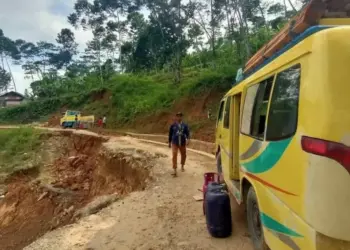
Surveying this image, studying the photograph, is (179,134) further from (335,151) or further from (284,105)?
(335,151)

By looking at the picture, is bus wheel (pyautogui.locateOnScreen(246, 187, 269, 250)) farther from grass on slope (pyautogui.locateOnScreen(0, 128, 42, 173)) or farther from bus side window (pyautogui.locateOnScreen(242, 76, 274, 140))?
grass on slope (pyautogui.locateOnScreen(0, 128, 42, 173))

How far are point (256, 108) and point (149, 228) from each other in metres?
3.03

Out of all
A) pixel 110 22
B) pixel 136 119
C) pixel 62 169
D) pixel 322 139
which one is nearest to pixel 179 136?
pixel 322 139

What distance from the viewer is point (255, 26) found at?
37812 mm

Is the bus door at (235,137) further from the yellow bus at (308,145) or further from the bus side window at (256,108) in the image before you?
the yellow bus at (308,145)

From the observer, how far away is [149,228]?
19.8ft

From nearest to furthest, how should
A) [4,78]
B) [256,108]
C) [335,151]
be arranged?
1. [335,151]
2. [256,108]
3. [4,78]

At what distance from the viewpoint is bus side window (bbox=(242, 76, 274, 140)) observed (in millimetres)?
3756

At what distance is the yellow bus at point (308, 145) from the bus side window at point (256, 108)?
40mm

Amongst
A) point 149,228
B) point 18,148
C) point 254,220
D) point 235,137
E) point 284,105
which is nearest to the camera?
point 284,105

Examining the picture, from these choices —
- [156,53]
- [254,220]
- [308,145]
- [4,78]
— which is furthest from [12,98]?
[308,145]

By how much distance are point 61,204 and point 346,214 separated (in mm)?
13827

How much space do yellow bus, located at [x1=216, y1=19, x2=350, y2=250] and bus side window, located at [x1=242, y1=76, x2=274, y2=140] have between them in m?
0.04

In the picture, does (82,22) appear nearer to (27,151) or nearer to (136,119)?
(136,119)
